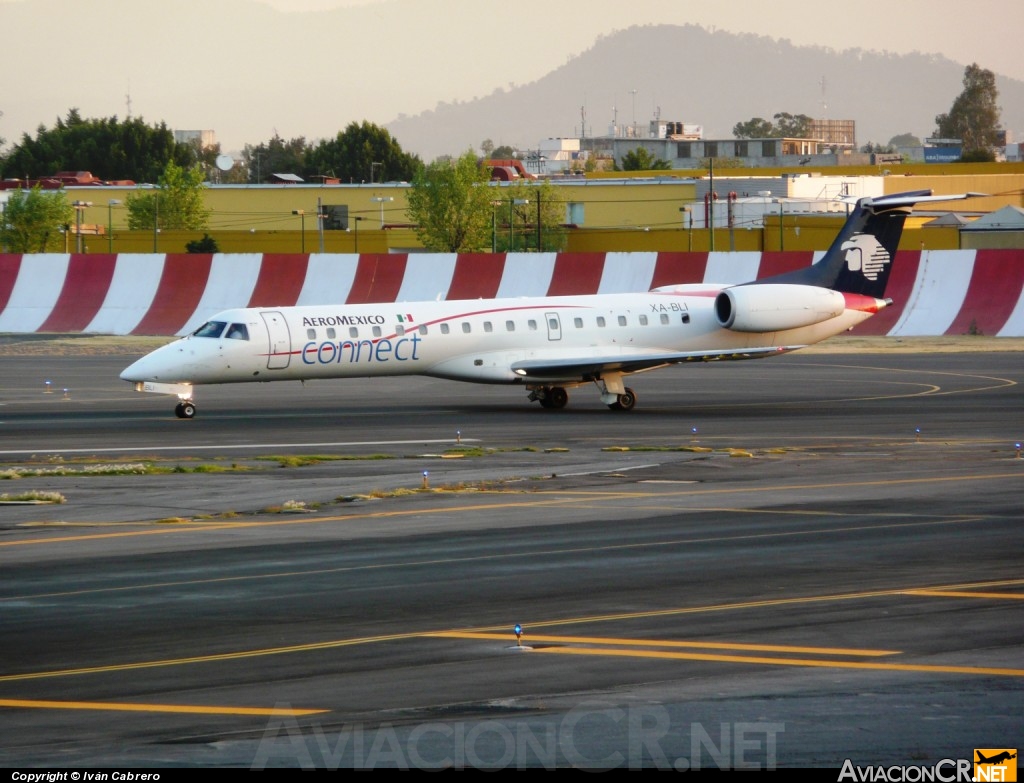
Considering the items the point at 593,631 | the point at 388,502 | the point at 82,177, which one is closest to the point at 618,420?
the point at 388,502

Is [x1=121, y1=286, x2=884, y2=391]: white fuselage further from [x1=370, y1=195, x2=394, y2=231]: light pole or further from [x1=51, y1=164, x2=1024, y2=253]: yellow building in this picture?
[x1=370, y1=195, x2=394, y2=231]: light pole

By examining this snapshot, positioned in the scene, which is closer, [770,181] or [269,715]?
[269,715]

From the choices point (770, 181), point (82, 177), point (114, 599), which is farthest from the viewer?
point (82, 177)

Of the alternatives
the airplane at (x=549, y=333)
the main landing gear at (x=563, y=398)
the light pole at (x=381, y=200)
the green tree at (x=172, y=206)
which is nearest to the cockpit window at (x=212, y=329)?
the airplane at (x=549, y=333)

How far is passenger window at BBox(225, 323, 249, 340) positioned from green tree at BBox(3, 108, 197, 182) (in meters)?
130

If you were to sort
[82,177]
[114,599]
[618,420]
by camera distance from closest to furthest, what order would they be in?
[114,599], [618,420], [82,177]

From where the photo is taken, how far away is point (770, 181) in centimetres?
11150

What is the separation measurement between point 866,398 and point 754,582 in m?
21.1

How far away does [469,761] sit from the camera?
26.7 feet

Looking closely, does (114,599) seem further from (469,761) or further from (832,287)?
(832,287)

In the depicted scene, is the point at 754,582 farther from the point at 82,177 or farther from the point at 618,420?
the point at 82,177

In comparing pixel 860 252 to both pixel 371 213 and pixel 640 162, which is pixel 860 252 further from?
pixel 640 162

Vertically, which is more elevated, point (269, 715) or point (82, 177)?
point (82, 177)

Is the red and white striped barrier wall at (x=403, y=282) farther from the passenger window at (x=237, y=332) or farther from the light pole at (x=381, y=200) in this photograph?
the light pole at (x=381, y=200)
